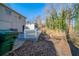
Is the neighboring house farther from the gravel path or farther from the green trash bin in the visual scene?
the gravel path

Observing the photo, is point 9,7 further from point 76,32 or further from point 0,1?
point 76,32

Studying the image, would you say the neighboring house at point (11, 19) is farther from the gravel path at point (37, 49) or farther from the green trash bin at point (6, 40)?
the gravel path at point (37, 49)

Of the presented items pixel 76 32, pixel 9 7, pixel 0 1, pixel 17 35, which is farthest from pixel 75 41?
pixel 0 1

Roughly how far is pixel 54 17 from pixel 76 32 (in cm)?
33

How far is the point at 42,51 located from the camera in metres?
1.50

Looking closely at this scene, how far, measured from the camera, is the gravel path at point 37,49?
1.49m

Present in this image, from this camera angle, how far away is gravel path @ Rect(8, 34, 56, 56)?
1.49 meters

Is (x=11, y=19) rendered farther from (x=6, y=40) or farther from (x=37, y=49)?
(x=37, y=49)

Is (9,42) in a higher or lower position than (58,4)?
lower

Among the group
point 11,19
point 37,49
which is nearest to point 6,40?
point 11,19

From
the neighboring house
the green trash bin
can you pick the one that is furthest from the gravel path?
the neighboring house

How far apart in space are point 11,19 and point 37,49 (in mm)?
509

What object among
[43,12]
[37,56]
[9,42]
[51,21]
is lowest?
[37,56]

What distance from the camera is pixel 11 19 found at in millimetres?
1476
